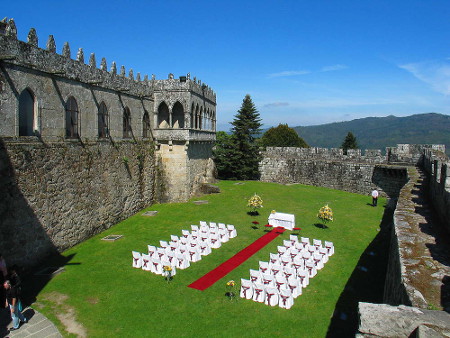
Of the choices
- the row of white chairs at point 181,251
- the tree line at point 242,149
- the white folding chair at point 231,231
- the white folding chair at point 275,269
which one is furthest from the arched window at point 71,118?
the tree line at point 242,149

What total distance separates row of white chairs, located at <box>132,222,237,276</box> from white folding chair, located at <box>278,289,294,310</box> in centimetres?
392

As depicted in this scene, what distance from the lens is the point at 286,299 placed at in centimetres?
961

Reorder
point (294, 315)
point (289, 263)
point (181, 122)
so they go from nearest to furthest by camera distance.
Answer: point (294, 315) → point (289, 263) → point (181, 122)

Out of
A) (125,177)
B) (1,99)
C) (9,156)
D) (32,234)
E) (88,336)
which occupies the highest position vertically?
(1,99)

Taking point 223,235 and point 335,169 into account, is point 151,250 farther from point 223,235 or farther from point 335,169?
point 335,169

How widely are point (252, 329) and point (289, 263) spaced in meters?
3.58

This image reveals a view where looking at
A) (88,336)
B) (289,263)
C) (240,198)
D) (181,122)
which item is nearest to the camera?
(88,336)

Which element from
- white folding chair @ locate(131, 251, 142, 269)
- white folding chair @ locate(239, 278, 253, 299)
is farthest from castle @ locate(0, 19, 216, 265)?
white folding chair @ locate(239, 278, 253, 299)

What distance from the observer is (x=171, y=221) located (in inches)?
720

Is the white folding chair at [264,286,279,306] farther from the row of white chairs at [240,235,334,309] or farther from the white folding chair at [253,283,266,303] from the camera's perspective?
the white folding chair at [253,283,266,303]

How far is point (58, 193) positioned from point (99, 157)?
3219 mm

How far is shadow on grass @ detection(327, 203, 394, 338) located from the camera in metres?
8.61

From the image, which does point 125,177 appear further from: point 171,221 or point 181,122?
point 181,122

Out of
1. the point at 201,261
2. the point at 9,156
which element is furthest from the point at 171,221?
the point at 9,156
